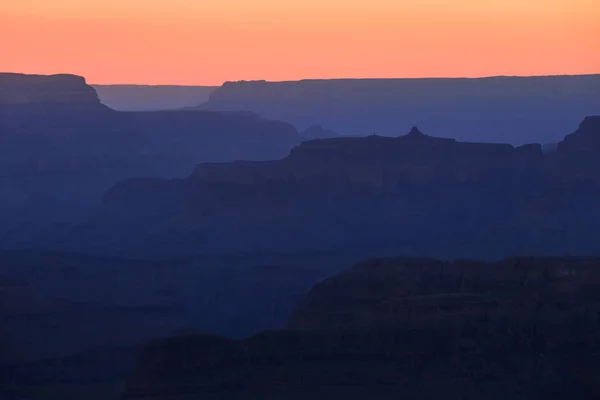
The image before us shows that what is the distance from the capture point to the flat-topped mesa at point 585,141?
251ft

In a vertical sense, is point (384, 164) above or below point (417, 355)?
above

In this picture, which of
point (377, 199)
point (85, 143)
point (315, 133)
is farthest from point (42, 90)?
point (377, 199)

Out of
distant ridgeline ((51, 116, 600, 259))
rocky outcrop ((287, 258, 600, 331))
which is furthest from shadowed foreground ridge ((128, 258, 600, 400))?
distant ridgeline ((51, 116, 600, 259))

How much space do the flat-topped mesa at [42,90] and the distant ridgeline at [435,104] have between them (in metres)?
29.0

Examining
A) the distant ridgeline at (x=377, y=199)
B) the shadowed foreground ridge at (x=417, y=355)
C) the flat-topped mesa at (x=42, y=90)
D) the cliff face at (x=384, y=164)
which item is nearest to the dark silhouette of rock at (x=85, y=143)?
the flat-topped mesa at (x=42, y=90)

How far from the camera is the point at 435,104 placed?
13712 cm

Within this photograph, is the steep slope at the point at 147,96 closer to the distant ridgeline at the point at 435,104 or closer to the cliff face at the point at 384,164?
the distant ridgeline at the point at 435,104

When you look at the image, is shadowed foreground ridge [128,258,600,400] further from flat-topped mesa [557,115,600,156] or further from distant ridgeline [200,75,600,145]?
distant ridgeline [200,75,600,145]

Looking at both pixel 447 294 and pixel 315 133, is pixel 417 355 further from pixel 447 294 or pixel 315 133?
pixel 315 133

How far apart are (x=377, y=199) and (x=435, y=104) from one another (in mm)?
60117

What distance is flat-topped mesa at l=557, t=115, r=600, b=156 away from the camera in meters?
76.6

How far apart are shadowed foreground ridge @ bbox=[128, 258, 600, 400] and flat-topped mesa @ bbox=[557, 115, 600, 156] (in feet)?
117

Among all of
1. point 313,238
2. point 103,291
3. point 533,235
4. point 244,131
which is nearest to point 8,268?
point 103,291

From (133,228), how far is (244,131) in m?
34.0
